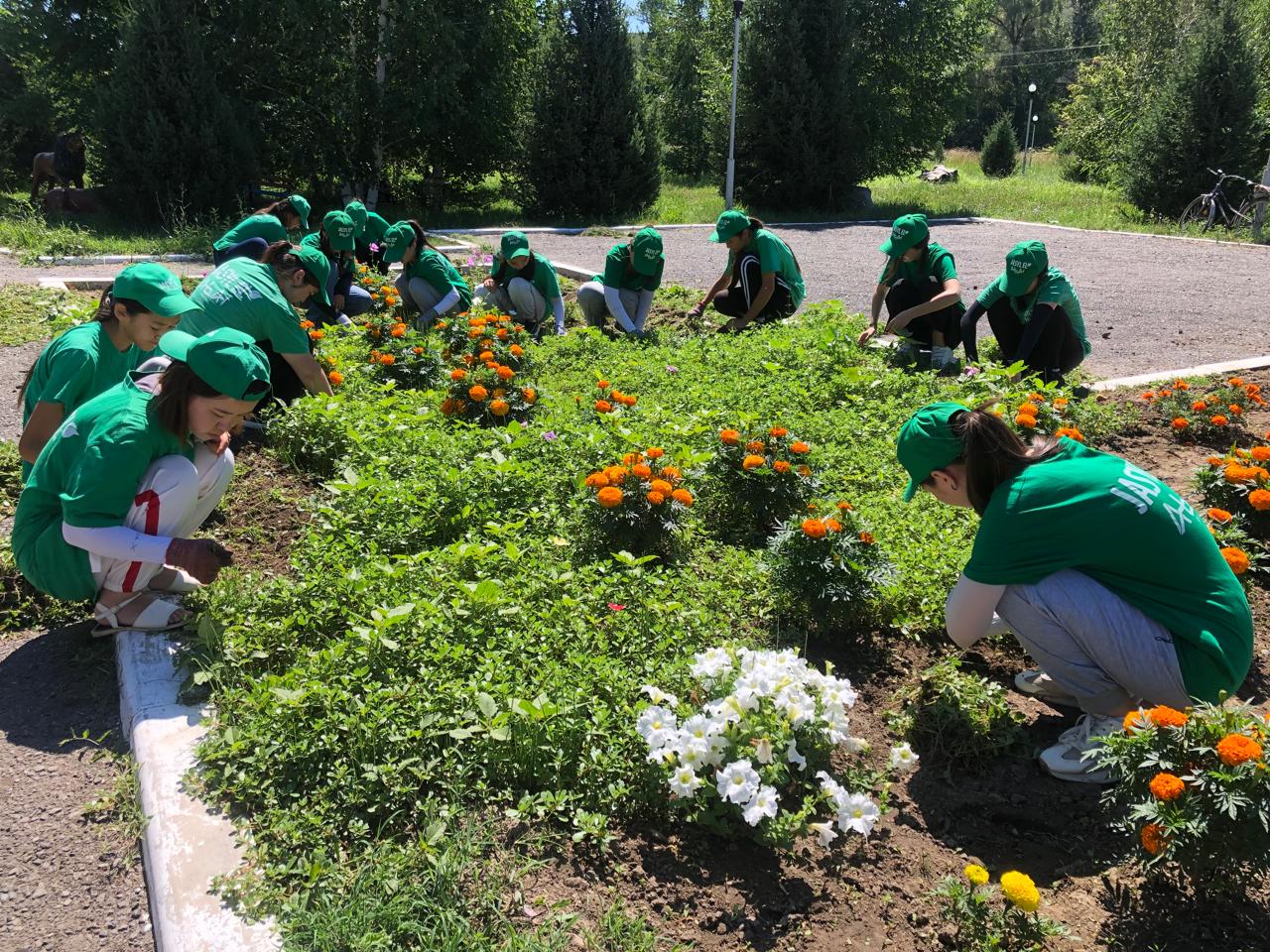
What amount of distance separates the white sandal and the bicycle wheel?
747 inches

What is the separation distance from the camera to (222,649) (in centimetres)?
299

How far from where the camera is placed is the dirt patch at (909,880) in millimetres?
2068

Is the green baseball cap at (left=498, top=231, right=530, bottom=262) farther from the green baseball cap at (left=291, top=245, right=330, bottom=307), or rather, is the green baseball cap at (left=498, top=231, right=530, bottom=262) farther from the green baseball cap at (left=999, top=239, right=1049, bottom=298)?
the green baseball cap at (left=999, top=239, right=1049, bottom=298)

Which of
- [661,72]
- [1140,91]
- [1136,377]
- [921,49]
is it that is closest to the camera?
[1136,377]

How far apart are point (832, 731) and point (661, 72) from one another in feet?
126

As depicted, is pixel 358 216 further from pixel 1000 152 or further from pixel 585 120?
pixel 1000 152

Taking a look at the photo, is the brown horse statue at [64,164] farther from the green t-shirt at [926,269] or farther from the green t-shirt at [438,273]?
the green t-shirt at [926,269]

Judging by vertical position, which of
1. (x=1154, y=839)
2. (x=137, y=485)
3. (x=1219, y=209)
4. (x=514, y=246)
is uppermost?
(x=1219, y=209)

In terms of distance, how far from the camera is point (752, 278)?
23.3 ft

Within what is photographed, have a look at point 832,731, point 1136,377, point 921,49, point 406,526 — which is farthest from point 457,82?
point 832,731

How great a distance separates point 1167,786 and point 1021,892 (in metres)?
0.36

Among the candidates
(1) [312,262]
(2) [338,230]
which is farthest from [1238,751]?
(2) [338,230]

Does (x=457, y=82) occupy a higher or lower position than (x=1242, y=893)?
higher

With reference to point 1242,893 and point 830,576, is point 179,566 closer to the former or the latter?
point 830,576
